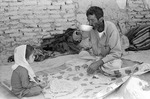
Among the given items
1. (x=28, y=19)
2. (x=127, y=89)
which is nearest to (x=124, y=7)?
(x=28, y=19)

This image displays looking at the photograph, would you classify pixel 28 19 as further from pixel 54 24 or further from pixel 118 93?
pixel 118 93

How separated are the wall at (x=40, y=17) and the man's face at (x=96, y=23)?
1.51 meters

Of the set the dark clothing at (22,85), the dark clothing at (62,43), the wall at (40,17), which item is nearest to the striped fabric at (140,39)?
the wall at (40,17)

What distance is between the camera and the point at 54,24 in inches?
195

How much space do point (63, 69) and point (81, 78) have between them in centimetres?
41

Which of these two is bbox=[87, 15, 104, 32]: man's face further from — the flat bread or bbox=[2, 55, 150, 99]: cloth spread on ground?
the flat bread

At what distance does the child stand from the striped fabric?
2140 millimetres

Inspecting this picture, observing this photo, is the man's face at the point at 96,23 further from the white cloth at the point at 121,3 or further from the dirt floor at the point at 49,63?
the white cloth at the point at 121,3

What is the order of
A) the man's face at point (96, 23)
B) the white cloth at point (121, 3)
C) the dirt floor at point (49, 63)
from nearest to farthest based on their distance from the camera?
the man's face at point (96, 23) → the dirt floor at point (49, 63) → the white cloth at point (121, 3)

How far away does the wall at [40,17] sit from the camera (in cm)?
468

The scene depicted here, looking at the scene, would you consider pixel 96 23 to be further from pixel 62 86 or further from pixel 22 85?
pixel 22 85

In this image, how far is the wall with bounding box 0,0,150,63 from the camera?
184 inches

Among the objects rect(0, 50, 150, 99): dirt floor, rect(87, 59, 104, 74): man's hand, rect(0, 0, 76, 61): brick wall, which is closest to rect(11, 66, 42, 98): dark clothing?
rect(0, 50, 150, 99): dirt floor

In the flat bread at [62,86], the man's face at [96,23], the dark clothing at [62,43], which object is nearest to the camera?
the flat bread at [62,86]
